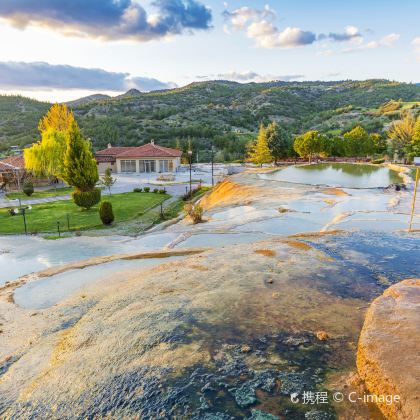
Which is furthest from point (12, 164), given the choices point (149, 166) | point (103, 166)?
point (149, 166)

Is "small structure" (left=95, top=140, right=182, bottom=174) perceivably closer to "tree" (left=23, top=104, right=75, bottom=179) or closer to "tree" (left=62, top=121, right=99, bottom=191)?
"tree" (left=23, top=104, right=75, bottom=179)

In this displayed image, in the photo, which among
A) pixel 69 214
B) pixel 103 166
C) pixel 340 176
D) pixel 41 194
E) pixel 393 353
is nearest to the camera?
pixel 393 353

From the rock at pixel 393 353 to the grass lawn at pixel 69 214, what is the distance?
1622 cm

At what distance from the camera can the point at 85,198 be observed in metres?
23.6

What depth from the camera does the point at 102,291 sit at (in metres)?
8.70

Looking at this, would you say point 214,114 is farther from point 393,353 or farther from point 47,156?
point 393,353

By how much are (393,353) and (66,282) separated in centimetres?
830

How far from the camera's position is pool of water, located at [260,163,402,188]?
28953 mm

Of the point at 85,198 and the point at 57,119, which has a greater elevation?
the point at 57,119

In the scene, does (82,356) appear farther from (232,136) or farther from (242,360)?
(232,136)

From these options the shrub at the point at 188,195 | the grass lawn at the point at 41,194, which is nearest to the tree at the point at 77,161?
the shrub at the point at 188,195

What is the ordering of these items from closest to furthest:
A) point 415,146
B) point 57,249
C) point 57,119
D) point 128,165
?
point 57,249 → point 415,146 → point 57,119 → point 128,165

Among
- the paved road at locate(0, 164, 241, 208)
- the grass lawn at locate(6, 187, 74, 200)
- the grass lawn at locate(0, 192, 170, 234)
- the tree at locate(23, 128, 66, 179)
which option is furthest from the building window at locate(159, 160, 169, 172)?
the grass lawn at locate(0, 192, 170, 234)

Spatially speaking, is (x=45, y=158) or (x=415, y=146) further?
(x=415, y=146)
